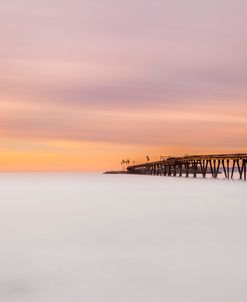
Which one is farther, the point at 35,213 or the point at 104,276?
the point at 35,213

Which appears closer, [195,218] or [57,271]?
[57,271]

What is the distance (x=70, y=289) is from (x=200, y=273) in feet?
7.47

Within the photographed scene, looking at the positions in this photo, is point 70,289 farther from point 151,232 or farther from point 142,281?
point 151,232

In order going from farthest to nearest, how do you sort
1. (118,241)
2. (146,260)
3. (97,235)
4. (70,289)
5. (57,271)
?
(97,235) → (118,241) → (146,260) → (57,271) → (70,289)

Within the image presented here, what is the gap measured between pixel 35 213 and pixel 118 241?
10.2 m

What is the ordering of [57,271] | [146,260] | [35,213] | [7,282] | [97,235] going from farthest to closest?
1. [35,213]
2. [97,235]
3. [146,260]
4. [57,271]
5. [7,282]

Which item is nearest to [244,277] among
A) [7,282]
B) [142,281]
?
[142,281]

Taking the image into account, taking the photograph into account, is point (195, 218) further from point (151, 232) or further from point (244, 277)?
point (244, 277)

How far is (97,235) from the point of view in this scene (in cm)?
1516

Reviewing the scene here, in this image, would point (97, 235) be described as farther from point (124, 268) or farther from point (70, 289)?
point (70, 289)

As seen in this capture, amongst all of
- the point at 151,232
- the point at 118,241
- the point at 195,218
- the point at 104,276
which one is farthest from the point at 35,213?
the point at 104,276

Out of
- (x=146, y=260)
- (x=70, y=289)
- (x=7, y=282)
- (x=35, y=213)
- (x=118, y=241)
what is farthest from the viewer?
(x=35, y=213)

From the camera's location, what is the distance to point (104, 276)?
9.42 meters

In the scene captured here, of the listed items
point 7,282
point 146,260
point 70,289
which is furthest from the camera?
point 146,260
